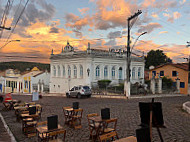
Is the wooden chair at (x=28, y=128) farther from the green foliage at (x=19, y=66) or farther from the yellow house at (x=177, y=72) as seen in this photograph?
the green foliage at (x=19, y=66)

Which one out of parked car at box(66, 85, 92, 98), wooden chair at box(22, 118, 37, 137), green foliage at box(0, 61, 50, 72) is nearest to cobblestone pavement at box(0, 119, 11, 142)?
wooden chair at box(22, 118, 37, 137)

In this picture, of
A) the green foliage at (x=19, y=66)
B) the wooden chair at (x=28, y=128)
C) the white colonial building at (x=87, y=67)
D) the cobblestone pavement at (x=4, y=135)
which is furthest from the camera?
the green foliage at (x=19, y=66)

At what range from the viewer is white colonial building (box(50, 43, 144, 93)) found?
29031 mm

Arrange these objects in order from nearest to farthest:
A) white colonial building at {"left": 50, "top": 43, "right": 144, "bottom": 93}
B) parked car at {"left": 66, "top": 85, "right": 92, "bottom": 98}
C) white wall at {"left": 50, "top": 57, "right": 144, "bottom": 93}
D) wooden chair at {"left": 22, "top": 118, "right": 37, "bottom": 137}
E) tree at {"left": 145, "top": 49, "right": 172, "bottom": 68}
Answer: wooden chair at {"left": 22, "top": 118, "right": 37, "bottom": 137}, parked car at {"left": 66, "top": 85, "right": 92, "bottom": 98}, white wall at {"left": 50, "top": 57, "right": 144, "bottom": 93}, white colonial building at {"left": 50, "top": 43, "right": 144, "bottom": 93}, tree at {"left": 145, "top": 49, "right": 172, "bottom": 68}

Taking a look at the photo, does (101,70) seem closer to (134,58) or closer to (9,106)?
(134,58)

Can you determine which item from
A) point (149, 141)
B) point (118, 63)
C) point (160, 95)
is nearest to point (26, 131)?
point (149, 141)

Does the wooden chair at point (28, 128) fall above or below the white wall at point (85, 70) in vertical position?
below

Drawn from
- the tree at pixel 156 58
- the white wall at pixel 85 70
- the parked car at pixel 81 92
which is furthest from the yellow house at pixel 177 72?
the tree at pixel 156 58

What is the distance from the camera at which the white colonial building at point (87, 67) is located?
29.0 meters

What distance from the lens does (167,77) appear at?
3234 cm

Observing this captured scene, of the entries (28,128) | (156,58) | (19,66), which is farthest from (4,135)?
(19,66)

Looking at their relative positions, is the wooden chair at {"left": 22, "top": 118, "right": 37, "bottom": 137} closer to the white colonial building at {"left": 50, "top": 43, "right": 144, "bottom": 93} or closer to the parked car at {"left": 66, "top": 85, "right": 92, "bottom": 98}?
the parked car at {"left": 66, "top": 85, "right": 92, "bottom": 98}

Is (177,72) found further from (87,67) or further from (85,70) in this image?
(85,70)

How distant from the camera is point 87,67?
2872cm
